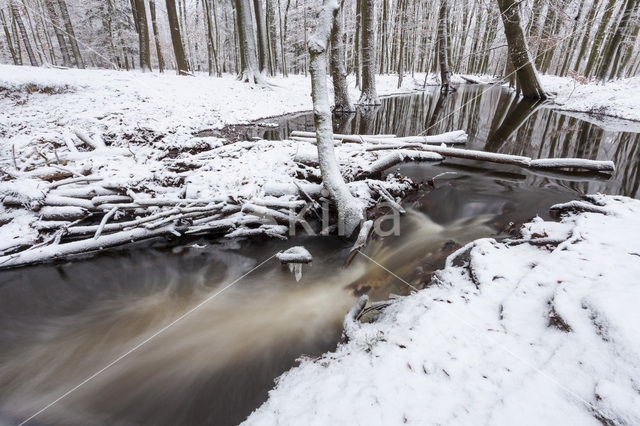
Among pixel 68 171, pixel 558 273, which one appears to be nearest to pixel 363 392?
pixel 558 273

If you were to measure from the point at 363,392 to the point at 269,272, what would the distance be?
2511mm

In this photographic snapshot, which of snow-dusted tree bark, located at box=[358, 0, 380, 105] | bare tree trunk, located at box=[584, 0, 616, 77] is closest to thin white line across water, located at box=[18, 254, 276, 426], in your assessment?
snow-dusted tree bark, located at box=[358, 0, 380, 105]

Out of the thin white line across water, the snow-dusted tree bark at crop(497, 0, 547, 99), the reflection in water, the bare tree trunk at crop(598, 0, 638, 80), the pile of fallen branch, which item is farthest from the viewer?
the bare tree trunk at crop(598, 0, 638, 80)

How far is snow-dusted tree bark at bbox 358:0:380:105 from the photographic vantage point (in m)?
11.8

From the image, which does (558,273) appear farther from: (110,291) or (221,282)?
(110,291)

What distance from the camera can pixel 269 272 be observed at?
424cm

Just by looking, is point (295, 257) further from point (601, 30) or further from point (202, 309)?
point (601, 30)

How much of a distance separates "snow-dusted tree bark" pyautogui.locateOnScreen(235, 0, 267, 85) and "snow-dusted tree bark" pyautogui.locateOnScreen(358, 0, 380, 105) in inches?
244

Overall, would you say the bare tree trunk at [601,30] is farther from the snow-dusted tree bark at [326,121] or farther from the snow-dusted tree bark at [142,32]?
the snow-dusted tree bark at [142,32]

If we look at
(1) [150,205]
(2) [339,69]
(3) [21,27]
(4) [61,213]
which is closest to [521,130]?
(2) [339,69]

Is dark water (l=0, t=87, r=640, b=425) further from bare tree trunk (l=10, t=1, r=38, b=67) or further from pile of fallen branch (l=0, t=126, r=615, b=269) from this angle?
bare tree trunk (l=10, t=1, r=38, b=67)

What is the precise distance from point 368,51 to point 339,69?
1.59 meters

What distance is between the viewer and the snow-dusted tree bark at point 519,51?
11.1 meters

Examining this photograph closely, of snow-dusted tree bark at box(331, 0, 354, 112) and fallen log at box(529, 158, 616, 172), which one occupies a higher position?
snow-dusted tree bark at box(331, 0, 354, 112)
